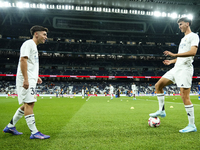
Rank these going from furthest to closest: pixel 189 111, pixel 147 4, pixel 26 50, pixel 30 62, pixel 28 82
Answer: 1. pixel 147 4
2. pixel 189 111
3. pixel 30 62
4. pixel 26 50
5. pixel 28 82

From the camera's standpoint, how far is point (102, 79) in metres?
45.3

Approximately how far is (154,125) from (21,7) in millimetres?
42742

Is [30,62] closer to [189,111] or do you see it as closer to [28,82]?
[28,82]

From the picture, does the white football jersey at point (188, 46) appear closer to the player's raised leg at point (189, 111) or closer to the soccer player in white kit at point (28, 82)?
the player's raised leg at point (189, 111)

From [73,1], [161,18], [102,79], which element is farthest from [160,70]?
[73,1]

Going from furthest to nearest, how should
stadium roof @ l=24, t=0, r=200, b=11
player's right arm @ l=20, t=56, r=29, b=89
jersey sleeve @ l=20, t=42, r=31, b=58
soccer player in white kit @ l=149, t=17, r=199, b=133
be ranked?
stadium roof @ l=24, t=0, r=200, b=11, soccer player in white kit @ l=149, t=17, r=199, b=133, jersey sleeve @ l=20, t=42, r=31, b=58, player's right arm @ l=20, t=56, r=29, b=89

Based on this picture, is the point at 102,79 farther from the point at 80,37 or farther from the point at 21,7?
the point at 21,7

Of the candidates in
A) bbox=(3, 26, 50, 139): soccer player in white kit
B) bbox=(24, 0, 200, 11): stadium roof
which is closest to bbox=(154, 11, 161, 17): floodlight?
bbox=(24, 0, 200, 11): stadium roof

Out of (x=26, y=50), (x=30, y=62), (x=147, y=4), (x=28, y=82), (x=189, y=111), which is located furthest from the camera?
(x=147, y=4)

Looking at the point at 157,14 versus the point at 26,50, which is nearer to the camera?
the point at 26,50

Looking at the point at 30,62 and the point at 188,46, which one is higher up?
the point at 188,46

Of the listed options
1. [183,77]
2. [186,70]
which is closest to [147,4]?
[186,70]

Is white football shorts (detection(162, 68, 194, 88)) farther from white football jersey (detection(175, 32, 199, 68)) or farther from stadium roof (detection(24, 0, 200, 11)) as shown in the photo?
stadium roof (detection(24, 0, 200, 11))

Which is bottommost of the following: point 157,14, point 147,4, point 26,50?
point 26,50
